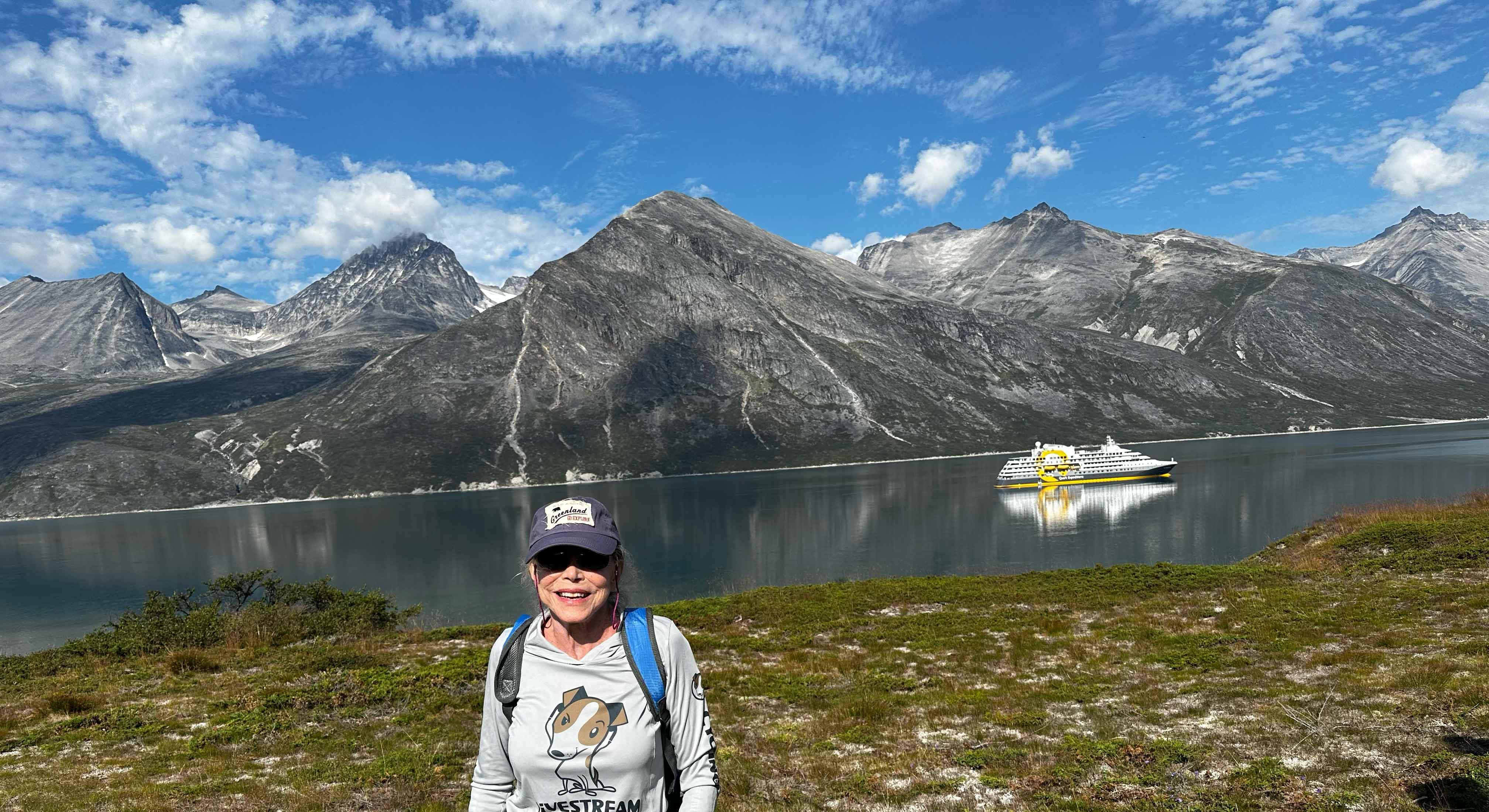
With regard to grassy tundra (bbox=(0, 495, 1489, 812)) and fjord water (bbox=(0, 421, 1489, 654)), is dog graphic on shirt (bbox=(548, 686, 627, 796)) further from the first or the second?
fjord water (bbox=(0, 421, 1489, 654))

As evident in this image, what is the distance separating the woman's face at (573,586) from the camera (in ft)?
16.2

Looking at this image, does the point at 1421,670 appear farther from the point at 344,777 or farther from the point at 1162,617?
the point at 344,777

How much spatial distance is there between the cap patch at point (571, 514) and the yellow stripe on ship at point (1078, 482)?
578 ft

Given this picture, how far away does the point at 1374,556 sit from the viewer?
3650 centimetres

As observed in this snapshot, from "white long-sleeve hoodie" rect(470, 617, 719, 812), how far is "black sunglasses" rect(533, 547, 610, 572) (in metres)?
0.50

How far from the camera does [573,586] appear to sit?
4.99 m

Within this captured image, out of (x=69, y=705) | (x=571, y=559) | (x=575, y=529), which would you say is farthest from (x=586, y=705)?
(x=69, y=705)

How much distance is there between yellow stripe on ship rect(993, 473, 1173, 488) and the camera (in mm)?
168375

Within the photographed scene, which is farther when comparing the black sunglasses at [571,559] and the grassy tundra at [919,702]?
the grassy tundra at [919,702]

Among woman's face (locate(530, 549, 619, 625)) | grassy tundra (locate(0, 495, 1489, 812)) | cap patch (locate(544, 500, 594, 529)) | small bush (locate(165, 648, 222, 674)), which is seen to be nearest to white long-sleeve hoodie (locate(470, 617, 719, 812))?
woman's face (locate(530, 549, 619, 625))

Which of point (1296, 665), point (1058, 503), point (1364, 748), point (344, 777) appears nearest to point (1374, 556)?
point (1296, 665)

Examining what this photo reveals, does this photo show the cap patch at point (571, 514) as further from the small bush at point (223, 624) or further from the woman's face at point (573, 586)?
the small bush at point (223, 624)

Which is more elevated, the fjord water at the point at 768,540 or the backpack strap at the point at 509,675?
the backpack strap at the point at 509,675

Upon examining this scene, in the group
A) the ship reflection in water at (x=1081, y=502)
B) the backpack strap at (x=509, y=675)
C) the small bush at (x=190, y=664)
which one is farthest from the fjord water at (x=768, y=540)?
the backpack strap at (x=509, y=675)
